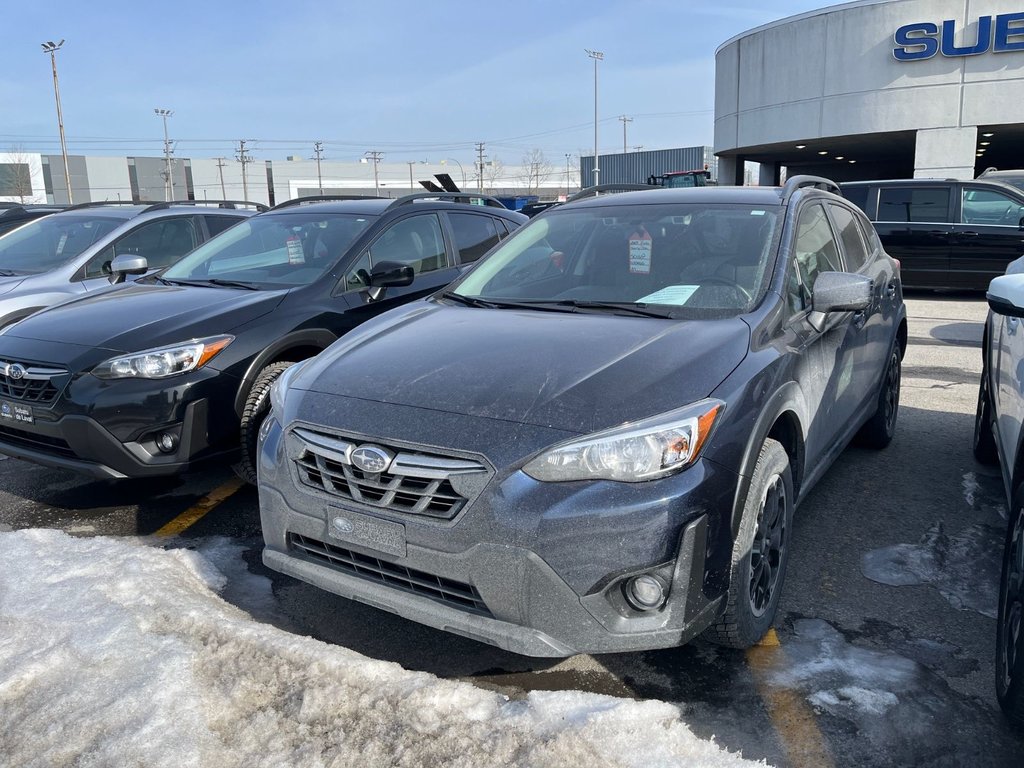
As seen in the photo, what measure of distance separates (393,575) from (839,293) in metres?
2.14

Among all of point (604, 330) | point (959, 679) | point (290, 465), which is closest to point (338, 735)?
point (290, 465)

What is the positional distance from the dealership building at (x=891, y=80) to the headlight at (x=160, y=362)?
28281mm

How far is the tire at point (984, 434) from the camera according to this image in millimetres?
4816

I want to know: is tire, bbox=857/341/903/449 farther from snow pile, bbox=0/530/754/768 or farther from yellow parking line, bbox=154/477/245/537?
yellow parking line, bbox=154/477/245/537

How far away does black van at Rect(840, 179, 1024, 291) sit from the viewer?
1170 centimetres

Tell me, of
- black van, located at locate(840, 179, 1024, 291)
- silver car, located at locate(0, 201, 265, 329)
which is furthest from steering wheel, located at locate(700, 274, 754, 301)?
black van, located at locate(840, 179, 1024, 291)

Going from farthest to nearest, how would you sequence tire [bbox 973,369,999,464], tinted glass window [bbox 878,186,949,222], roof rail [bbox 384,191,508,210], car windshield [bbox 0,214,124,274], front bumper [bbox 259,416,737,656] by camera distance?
tinted glass window [bbox 878,186,949,222], car windshield [bbox 0,214,124,274], roof rail [bbox 384,191,508,210], tire [bbox 973,369,999,464], front bumper [bbox 259,416,737,656]

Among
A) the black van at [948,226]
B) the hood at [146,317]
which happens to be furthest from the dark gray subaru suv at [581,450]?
the black van at [948,226]

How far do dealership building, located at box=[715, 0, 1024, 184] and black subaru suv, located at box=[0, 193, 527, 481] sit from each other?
26816 mm

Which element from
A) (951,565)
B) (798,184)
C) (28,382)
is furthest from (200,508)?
(951,565)

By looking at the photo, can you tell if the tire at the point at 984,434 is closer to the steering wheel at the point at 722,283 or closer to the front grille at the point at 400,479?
the steering wheel at the point at 722,283

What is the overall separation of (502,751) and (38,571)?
2335mm

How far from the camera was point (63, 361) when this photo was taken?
418 centimetres

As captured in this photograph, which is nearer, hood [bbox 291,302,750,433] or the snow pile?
the snow pile
